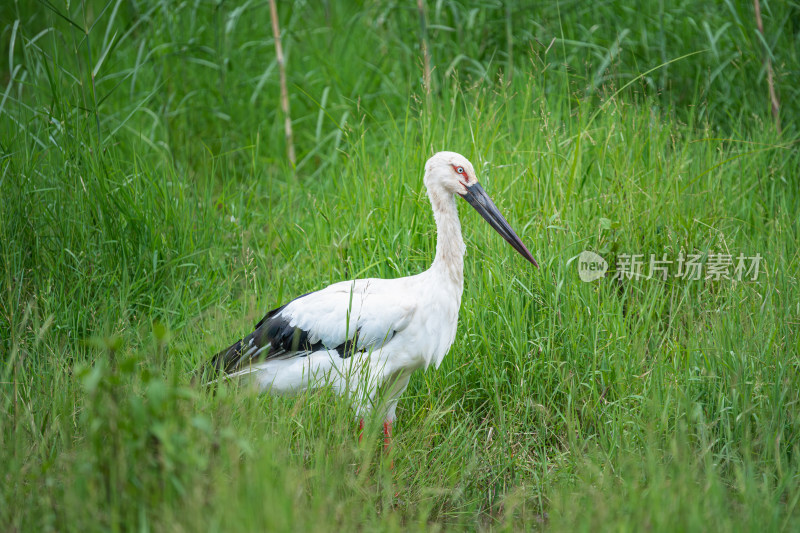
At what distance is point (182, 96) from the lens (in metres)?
6.23

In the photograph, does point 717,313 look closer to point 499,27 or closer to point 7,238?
point 499,27

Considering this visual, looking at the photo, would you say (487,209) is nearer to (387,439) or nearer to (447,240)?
(447,240)

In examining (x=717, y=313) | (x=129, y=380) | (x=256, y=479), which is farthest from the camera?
(x=717, y=313)

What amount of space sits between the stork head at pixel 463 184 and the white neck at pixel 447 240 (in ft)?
0.15

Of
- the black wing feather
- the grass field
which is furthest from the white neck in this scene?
the black wing feather

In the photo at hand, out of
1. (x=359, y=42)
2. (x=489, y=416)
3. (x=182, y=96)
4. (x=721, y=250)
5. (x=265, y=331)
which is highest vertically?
(x=359, y=42)

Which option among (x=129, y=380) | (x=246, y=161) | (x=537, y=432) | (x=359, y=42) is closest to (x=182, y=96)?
(x=246, y=161)

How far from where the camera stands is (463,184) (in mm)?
3455

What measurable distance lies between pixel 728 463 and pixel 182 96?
5138 millimetres
